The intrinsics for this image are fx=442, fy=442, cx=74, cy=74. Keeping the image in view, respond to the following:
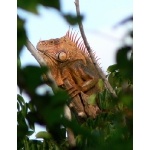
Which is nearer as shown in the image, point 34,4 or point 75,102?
point 34,4

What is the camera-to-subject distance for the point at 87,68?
2.18 metres

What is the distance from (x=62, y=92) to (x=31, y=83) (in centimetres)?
3

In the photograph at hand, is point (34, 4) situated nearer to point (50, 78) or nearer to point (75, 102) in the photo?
point (50, 78)

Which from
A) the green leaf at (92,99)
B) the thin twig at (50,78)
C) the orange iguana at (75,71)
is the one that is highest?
the orange iguana at (75,71)

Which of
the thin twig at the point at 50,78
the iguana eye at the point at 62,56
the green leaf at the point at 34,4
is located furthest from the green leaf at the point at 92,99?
the green leaf at the point at 34,4

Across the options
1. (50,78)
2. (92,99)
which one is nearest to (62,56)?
(92,99)

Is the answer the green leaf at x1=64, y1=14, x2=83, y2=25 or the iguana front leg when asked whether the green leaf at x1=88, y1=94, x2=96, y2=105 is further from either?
the green leaf at x1=64, y1=14, x2=83, y2=25

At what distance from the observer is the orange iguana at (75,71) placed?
1974 millimetres

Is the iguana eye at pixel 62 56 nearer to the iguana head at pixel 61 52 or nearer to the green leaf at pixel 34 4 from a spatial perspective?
the iguana head at pixel 61 52

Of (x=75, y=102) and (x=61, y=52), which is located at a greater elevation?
(x=61, y=52)

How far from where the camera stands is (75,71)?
6.86 feet

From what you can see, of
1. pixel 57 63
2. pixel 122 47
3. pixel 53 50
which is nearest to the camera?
pixel 122 47
